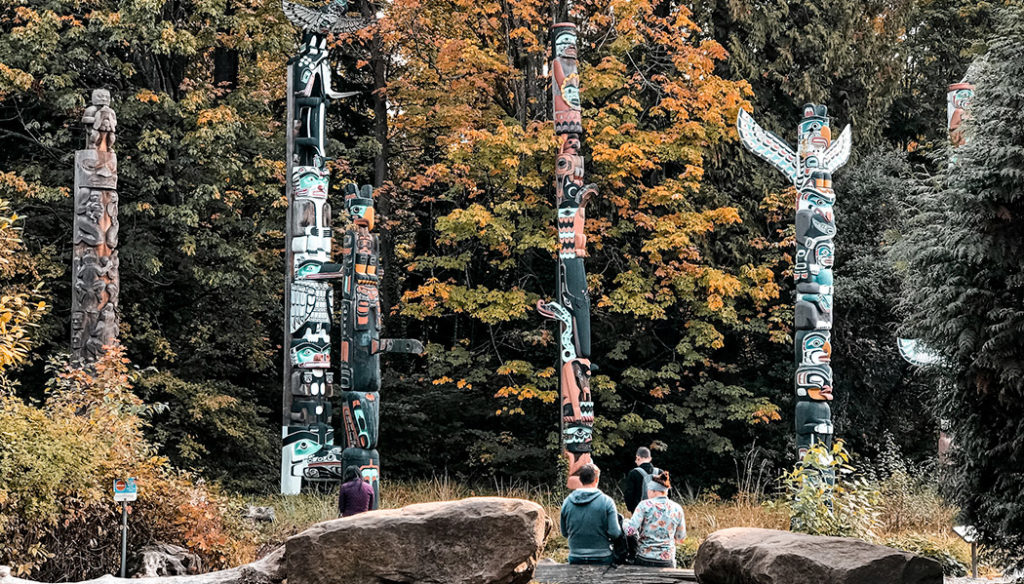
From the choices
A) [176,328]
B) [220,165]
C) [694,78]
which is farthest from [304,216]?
[694,78]

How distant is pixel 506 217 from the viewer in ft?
61.9

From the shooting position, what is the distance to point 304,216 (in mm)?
15289

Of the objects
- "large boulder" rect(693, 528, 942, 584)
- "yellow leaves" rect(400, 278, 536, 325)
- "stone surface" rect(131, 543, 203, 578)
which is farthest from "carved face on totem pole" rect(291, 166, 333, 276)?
"large boulder" rect(693, 528, 942, 584)

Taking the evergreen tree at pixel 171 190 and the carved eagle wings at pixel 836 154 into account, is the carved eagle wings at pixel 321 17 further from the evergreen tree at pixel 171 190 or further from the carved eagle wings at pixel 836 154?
the carved eagle wings at pixel 836 154

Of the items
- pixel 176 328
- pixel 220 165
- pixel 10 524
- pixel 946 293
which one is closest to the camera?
pixel 946 293

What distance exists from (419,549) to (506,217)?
11449 millimetres

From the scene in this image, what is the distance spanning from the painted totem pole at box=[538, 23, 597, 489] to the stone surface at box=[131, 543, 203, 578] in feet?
17.3

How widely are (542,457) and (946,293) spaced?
12202mm

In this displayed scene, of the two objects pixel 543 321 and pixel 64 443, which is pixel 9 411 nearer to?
pixel 64 443

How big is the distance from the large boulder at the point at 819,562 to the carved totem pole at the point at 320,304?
6.45 m

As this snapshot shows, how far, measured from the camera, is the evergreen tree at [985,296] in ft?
24.6

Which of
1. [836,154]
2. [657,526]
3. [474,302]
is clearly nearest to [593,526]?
[657,526]

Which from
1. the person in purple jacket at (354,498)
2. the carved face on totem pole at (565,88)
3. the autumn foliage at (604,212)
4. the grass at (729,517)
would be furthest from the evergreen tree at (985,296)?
the autumn foliage at (604,212)

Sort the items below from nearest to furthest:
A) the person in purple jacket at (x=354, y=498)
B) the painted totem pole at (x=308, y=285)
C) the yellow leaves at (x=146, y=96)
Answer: the person in purple jacket at (x=354, y=498), the painted totem pole at (x=308, y=285), the yellow leaves at (x=146, y=96)
